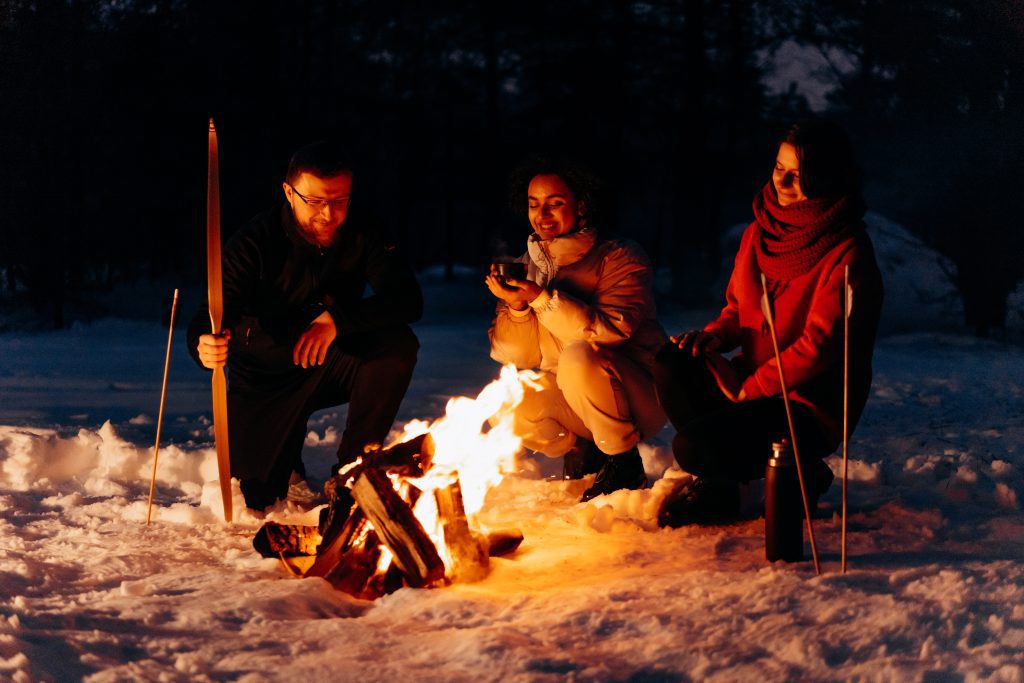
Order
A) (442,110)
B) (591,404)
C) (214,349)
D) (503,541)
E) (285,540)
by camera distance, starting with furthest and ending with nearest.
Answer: (442,110)
(591,404)
(214,349)
(503,541)
(285,540)

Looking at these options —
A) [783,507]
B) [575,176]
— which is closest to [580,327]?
[575,176]

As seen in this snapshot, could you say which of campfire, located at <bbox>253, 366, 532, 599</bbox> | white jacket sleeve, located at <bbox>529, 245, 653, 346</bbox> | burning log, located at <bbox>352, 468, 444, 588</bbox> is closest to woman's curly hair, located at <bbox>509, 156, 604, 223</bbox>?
white jacket sleeve, located at <bbox>529, 245, 653, 346</bbox>

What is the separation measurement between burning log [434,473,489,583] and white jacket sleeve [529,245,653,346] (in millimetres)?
1115

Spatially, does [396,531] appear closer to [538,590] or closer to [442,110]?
[538,590]

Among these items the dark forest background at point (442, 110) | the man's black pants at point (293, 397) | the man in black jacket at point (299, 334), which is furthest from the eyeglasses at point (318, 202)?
the dark forest background at point (442, 110)

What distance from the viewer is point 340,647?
2.98 meters

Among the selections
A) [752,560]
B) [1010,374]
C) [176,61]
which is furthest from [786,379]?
[176,61]

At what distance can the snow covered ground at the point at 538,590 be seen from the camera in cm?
281

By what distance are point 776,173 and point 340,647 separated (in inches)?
96.5

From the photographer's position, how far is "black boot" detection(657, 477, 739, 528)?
4.26 metres

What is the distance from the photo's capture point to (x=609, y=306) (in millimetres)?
4695

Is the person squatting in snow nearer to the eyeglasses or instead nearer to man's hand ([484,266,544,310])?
man's hand ([484,266,544,310])

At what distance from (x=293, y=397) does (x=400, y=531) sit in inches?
55.9

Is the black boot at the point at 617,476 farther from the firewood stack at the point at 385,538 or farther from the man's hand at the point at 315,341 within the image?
the man's hand at the point at 315,341
